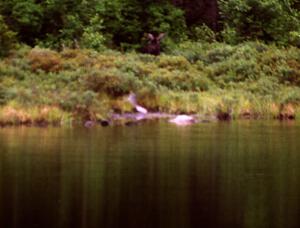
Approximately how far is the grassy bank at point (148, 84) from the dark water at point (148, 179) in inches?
161

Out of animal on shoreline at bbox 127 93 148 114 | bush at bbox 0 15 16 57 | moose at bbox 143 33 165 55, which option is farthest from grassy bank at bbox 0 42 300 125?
moose at bbox 143 33 165 55

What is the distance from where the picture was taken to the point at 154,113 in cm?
3756

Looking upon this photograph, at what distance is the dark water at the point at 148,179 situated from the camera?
49.9 ft

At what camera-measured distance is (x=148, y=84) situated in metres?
38.7

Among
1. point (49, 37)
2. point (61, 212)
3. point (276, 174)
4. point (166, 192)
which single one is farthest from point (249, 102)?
point (61, 212)

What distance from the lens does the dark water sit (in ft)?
49.9

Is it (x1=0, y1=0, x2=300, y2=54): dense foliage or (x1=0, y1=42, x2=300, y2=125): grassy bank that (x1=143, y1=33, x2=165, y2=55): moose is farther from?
(x1=0, y1=42, x2=300, y2=125): grassy bank

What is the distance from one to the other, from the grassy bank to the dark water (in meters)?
4.08

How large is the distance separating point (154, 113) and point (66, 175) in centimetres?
1776

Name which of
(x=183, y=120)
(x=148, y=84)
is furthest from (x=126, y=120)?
(x=148, y=84)

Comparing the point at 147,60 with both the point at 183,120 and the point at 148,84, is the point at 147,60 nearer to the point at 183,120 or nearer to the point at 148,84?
the point at 148,84

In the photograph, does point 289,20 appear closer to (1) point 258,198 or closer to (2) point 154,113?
(2) point 154,113

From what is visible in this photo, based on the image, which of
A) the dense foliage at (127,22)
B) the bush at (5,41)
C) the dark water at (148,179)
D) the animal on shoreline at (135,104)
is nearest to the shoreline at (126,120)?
the animal on shoreline at (135,104)

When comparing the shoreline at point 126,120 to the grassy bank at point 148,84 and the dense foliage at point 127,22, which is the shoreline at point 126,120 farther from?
the dense foliage at point 127,22
